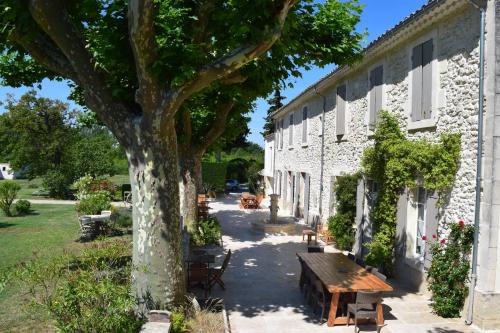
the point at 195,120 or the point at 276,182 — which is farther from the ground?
the point at 195,120

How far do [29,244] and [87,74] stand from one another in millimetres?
Answer: 8892

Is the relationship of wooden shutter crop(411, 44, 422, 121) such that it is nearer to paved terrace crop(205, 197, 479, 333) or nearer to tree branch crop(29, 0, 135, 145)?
paved terrace crop(205, 197, 479, 333)

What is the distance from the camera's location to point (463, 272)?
736 centimetres

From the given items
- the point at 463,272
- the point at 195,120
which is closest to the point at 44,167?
the point at 195,120

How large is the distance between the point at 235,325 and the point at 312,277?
1.89 metres

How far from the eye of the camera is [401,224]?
9688 millimetres

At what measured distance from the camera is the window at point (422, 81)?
8680 millimetres

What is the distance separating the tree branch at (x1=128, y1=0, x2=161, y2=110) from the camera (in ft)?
18.9

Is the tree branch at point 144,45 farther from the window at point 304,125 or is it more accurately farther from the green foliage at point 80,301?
the window at point 304,125

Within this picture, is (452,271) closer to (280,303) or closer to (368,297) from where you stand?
(368,297)

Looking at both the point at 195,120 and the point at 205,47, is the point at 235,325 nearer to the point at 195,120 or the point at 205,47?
the point at 205,47

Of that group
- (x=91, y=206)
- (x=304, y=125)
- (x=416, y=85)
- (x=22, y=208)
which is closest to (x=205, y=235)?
(x=91, y=206)

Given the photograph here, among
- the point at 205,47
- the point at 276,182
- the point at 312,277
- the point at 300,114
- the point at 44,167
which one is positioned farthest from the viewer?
the point at 44,167

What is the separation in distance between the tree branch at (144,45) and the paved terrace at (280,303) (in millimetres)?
4014
